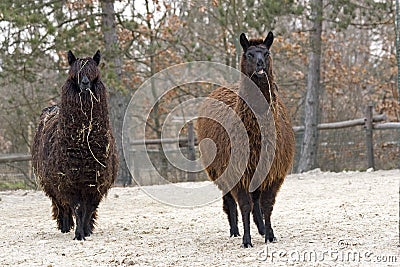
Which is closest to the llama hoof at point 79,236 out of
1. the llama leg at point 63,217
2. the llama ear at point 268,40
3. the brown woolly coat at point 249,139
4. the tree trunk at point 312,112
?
the llama leg at point 63,217

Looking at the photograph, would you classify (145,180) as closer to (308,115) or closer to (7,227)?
(308,115)

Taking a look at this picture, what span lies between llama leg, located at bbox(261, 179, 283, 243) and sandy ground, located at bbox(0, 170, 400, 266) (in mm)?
125

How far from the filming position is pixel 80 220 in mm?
7125

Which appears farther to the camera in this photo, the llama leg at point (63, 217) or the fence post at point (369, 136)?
the fence post at point (369, 136)

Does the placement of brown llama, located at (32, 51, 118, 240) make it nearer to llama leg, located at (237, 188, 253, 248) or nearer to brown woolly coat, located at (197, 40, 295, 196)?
brown woolly coat, located at (197, 40, 295, 196)

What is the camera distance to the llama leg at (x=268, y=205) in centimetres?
636

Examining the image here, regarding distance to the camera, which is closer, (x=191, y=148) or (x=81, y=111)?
(x=81, y=111)

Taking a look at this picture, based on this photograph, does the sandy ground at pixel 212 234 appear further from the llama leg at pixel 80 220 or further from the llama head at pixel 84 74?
the llama head at pixel 84 74

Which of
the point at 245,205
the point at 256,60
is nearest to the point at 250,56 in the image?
the point at 256,60

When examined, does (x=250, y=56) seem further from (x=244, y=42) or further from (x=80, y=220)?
(x=80, y=220)

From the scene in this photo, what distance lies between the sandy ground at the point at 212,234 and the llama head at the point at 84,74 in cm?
169

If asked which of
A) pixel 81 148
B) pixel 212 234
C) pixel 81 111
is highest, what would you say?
pixel 81 111

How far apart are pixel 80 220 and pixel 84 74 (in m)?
1.62

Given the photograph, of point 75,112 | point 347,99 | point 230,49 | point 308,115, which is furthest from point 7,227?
point 347,99
